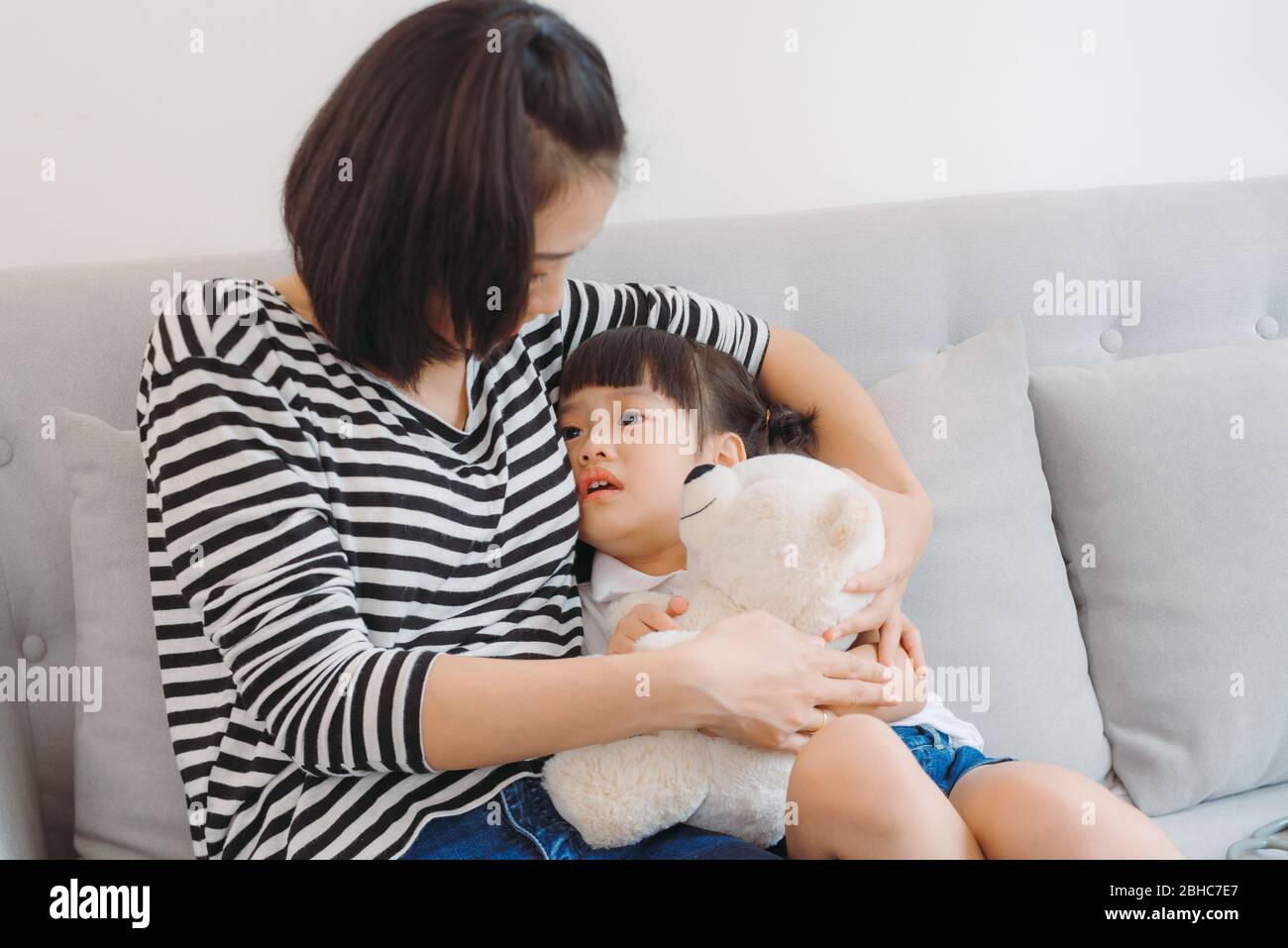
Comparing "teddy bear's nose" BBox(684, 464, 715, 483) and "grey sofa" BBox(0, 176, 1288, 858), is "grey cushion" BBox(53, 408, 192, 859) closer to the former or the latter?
"grey sofa" BBox(0, 176, 1288, 858)

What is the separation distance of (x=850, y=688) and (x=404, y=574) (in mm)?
408

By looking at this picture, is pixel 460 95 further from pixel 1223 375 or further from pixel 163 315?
pixel 1223 375

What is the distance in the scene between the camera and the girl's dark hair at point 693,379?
1.16 metres

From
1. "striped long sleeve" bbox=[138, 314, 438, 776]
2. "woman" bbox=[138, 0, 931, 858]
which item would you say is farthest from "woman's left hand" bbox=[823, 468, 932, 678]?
"striped long sleeve" bbox=[138, 314, 438, 776]

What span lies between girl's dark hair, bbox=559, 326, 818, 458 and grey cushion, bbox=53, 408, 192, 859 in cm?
46

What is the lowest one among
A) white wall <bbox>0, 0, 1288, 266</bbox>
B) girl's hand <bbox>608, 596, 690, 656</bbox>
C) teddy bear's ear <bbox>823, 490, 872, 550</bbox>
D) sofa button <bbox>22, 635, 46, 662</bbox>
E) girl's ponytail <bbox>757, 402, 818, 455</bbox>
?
sofa button <bbox>22, 635, 46, 662</bbox>

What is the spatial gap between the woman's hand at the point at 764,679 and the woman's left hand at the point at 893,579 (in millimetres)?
49

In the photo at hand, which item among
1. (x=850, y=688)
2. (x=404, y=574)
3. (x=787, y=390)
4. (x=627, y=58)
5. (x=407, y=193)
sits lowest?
(x=850, y=688)

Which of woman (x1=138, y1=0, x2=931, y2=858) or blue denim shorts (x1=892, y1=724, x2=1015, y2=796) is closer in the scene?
woman (x1=138, y1=0, x2=931, y2=858)

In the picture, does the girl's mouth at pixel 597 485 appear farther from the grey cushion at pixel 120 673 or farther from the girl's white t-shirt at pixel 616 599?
the grey cushion at pixel 120 673

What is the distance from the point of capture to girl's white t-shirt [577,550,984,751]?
109cm

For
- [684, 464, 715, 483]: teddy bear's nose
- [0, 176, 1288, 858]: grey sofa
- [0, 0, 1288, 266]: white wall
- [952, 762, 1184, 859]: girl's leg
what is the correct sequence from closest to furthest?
[952, 762, 1184, 859]: girl's leg → [684, 464, 715, 483]: teddy bear's nose → [0, 176, 1288, 858]: grey sofa → [0, 0, 1288, 266]: white wall
